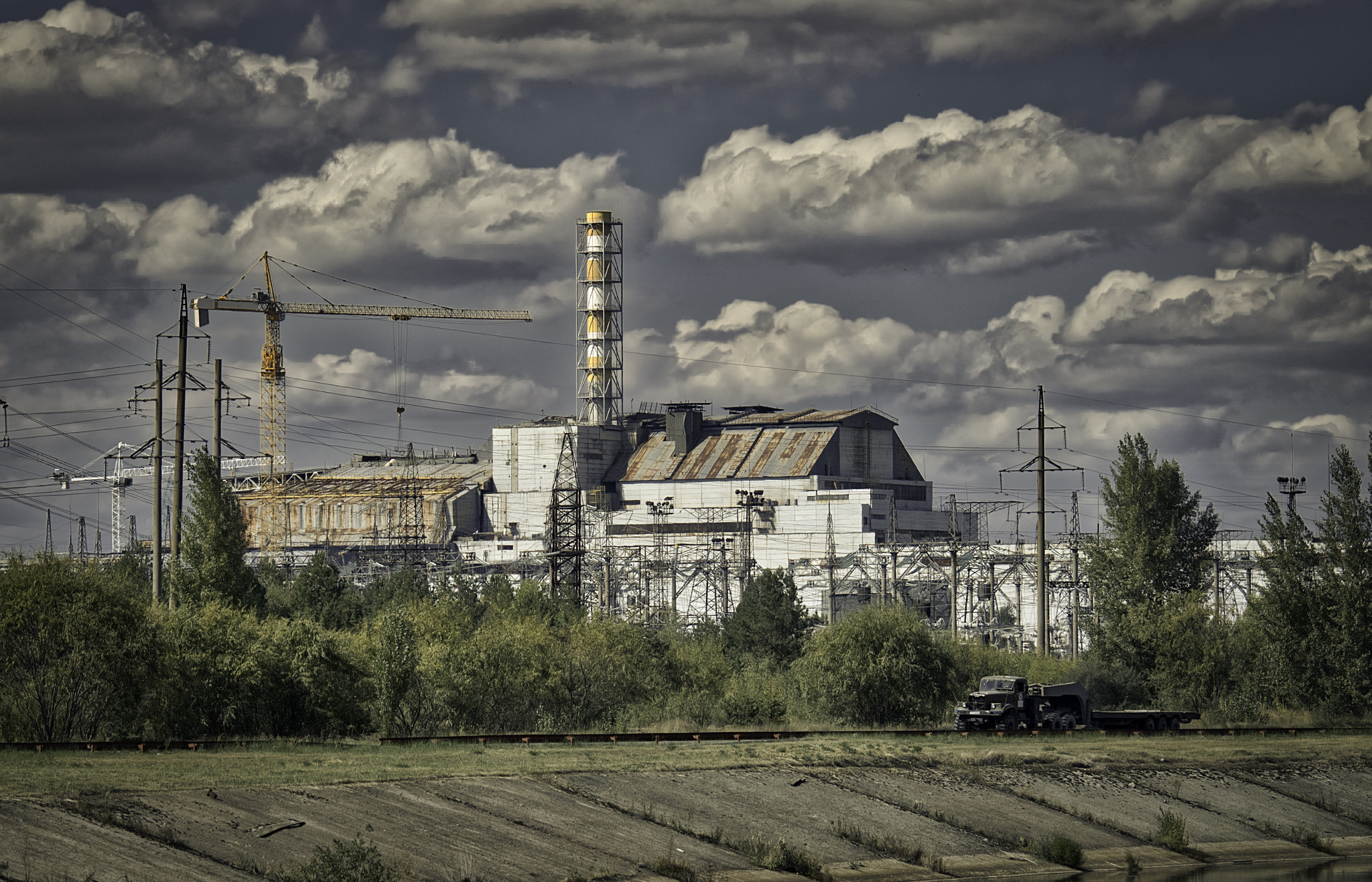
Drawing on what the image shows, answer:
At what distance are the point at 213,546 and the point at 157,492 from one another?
2.62 meters

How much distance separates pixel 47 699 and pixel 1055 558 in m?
97.9

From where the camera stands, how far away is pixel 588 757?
107 feet

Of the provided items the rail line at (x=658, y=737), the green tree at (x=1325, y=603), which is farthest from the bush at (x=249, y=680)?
the green tree at (x=1325, y=603)

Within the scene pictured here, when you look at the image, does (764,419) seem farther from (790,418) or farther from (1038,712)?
(1038,712)

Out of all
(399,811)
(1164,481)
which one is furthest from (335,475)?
(399,811)

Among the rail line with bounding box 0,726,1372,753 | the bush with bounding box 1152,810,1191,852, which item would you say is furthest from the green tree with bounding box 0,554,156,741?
the bush with bounding box 1152,810,1191,852

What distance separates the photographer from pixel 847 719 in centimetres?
4900

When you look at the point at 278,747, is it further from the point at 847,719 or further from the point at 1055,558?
the point at 1055,558

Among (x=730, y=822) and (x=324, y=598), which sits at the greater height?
(x=324, y=598)

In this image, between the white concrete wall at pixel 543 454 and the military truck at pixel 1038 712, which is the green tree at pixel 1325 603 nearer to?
the military truck at pixel 1038 712

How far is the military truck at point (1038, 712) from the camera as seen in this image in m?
42.1

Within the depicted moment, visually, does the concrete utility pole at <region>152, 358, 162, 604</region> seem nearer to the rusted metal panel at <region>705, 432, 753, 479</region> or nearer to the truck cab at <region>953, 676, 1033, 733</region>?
the truck cab at <region>953, 676, 1033, 733</region>

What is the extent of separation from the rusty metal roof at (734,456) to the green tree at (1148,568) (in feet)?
327

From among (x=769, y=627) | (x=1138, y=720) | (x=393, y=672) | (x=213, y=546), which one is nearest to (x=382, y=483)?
(x=769, y=627)
